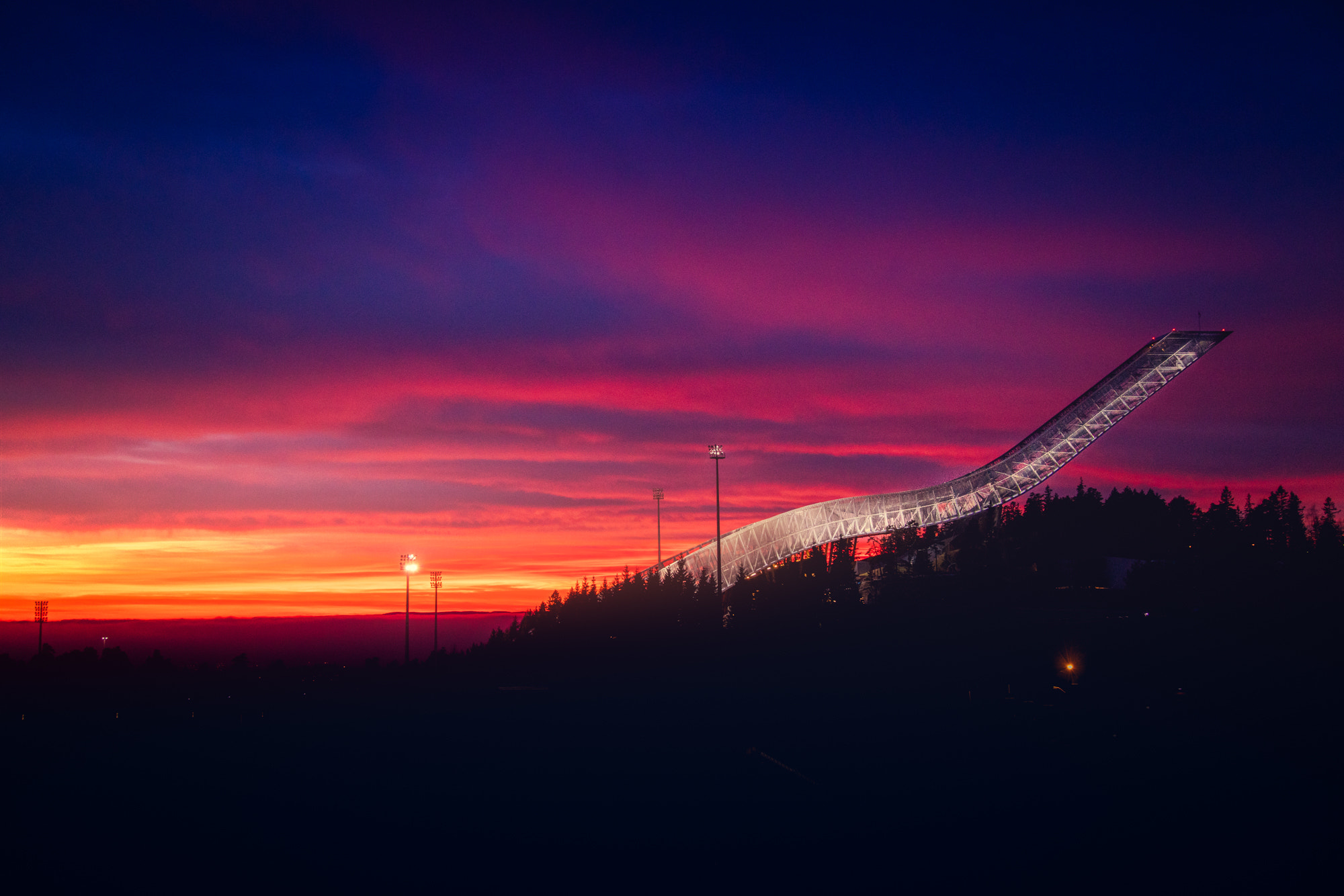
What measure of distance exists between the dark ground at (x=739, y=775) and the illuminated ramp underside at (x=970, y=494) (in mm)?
20880

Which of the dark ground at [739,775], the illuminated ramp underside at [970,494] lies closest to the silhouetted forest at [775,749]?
the dark ground at [739,775]

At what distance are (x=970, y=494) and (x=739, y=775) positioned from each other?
182ft

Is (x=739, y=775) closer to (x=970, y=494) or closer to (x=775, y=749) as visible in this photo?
(x=775, y=749)

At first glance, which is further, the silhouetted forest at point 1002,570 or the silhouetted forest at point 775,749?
the silhouetted forest at point 1002,570

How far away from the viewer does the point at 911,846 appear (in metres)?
20.4

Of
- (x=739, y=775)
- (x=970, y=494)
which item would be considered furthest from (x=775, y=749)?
(x=970, y=494)

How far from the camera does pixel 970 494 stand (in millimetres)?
77625

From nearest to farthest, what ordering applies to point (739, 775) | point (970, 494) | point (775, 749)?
point (739, 775)
point (775, 749)
point (970, 494)

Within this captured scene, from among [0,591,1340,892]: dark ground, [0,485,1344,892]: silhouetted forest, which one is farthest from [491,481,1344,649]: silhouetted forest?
[0,591,1340,892]: dark ground

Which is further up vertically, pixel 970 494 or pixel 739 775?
pixel 970 494

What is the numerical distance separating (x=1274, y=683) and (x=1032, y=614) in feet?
79.3

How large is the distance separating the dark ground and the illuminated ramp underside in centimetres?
2088

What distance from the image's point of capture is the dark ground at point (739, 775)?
19.4 m

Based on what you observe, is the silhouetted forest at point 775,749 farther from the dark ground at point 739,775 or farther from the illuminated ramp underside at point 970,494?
the illuminated ramp underside at point 970,494
